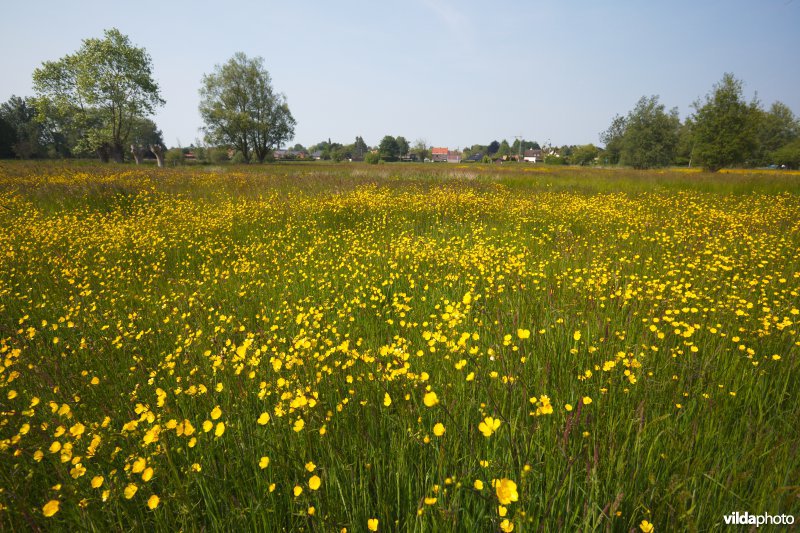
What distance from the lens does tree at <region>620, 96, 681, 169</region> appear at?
4803cm

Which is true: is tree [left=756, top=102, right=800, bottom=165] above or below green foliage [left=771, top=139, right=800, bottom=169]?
above

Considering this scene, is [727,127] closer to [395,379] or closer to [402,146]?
[395,379]

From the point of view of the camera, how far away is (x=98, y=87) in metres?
32.8

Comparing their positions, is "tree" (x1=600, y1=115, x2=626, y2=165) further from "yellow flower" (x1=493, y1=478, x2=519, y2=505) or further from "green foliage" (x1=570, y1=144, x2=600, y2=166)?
"yellow flower" (x1=493, y1=478, x2=519, y2=505)

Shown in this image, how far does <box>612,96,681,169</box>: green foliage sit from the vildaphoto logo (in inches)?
2402

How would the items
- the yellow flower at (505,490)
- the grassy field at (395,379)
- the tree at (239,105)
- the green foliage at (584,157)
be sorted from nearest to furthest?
the yellow flower at (505,490), the grassy field at (395,379), the tree at (239,105), the green foliage at (584,157)

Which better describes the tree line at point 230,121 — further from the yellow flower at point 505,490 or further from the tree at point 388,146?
the tree at point 388,146

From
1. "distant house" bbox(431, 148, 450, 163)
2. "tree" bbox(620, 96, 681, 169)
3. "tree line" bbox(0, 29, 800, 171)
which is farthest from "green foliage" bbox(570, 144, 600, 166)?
"distant house" bbox(431, 148, 450, 163)

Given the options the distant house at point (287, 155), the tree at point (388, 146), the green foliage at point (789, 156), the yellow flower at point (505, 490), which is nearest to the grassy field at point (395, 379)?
the yellow flower at point (505, 490)

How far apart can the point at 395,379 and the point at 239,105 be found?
184 feet

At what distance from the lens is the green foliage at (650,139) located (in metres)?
48.0

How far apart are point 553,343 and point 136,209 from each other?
464 inches

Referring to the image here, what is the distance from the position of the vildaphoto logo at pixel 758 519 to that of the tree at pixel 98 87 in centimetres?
4733

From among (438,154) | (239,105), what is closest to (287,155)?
(438,154)
